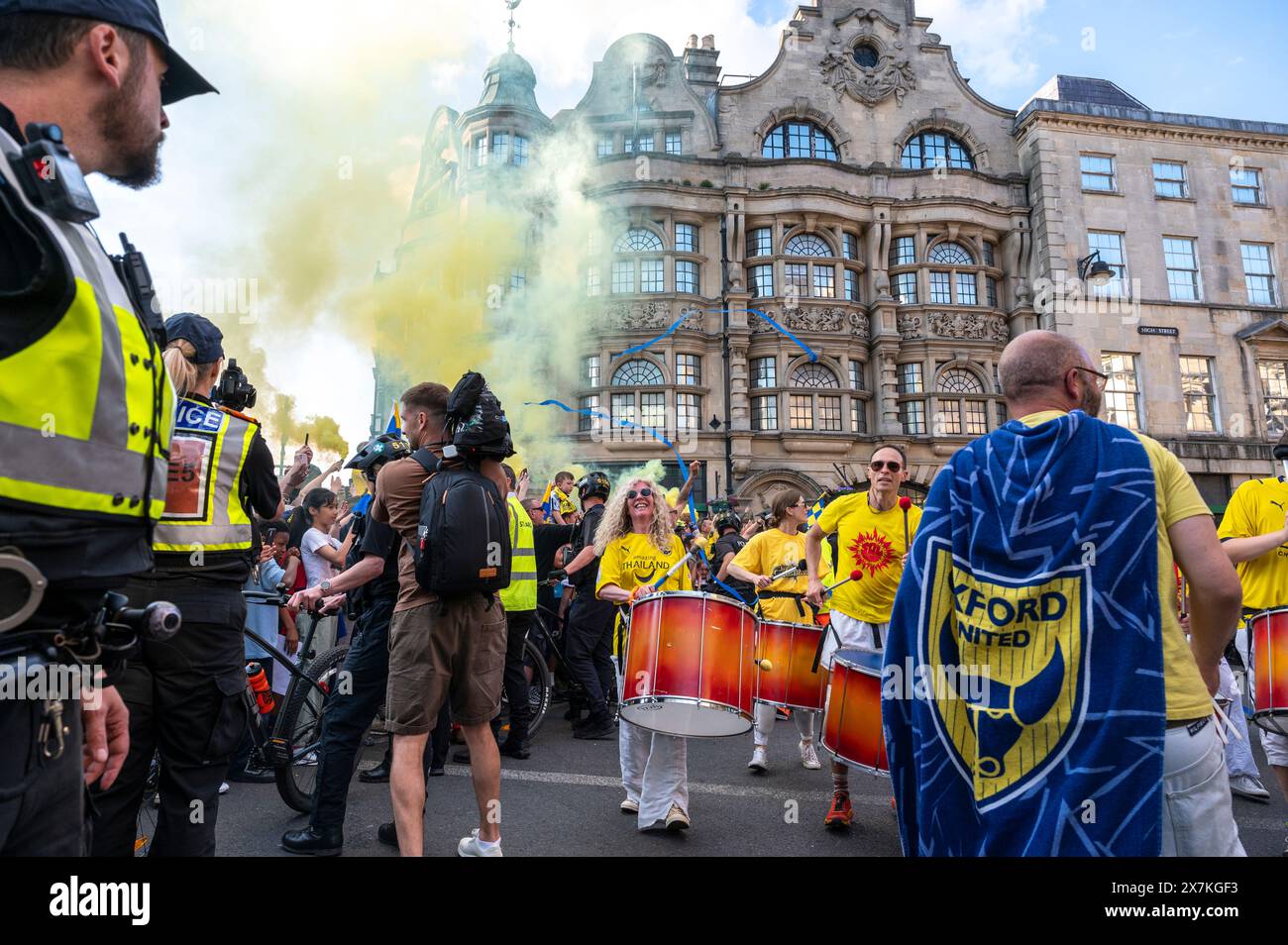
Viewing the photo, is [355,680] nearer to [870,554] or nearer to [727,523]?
→ [870,554]

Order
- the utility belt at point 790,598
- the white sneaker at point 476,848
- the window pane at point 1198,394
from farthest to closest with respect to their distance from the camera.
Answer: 1. the window pane at point 1198,394
2. the utility belt at point 790,598
3. the white sneaker at point 476,848

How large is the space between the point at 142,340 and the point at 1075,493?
2.32 metres

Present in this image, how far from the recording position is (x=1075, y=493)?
7.04 ft

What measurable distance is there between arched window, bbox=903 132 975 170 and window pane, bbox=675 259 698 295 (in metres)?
9.33

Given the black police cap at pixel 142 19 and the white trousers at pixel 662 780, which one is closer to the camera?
the black police cap at pixel 142 19

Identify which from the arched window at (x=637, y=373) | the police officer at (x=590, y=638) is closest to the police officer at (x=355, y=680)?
the police officer at (x=590, y=638)

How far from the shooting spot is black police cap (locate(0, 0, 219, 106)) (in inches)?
53.9

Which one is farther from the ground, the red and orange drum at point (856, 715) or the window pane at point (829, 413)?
the window pane at point (829, 413)

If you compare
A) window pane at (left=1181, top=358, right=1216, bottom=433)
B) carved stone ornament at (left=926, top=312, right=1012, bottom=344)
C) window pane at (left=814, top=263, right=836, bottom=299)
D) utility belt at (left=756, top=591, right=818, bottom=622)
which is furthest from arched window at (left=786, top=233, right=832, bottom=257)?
utility belt at (left=756, top=591, right=818, bottom=622)

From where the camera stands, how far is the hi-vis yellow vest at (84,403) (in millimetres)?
1158

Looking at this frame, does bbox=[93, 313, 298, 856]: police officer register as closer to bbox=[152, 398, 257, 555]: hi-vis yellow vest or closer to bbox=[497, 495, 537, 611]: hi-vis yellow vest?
bbox=[152, 398, 257, 555]: hi-vis yellow vest

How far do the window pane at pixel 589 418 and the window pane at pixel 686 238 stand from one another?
620 centimetres

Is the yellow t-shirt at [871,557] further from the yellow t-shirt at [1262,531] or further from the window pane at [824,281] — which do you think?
the window pane at [824,281]
